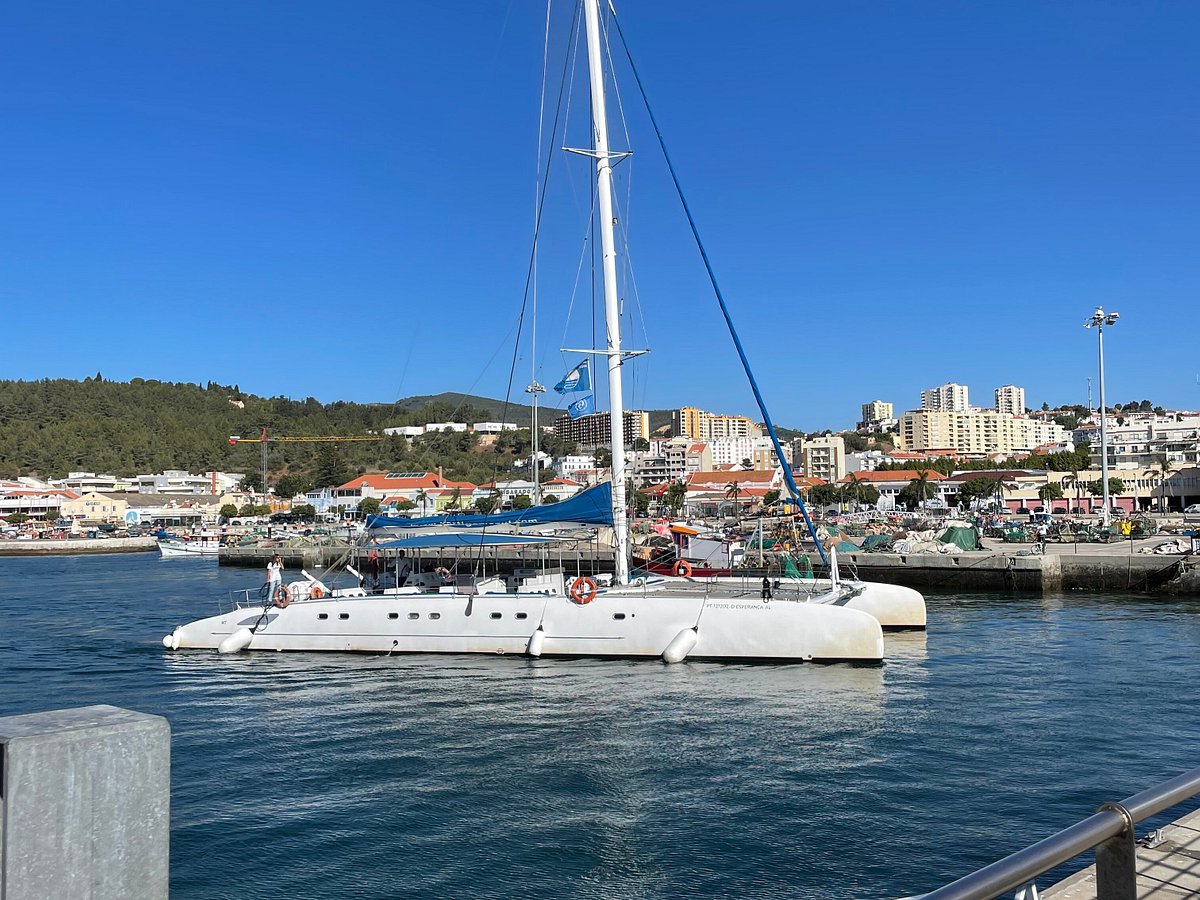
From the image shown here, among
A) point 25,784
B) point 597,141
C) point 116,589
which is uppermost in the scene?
point 597,141

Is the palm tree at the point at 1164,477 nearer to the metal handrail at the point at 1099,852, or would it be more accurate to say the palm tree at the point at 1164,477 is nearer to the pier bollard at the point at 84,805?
the metal handrail at the point at 1099,852

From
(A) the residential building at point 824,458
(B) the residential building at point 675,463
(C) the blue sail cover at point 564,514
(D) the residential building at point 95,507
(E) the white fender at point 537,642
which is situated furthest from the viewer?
(B) the residential building at point 675,463

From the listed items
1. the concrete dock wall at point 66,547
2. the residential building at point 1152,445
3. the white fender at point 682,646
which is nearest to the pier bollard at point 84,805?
the white fender at point 682,646

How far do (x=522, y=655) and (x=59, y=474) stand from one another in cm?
15405

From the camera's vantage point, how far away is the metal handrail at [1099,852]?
2166 millimetres

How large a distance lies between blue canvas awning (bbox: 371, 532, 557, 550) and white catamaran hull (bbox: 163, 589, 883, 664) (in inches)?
61.9

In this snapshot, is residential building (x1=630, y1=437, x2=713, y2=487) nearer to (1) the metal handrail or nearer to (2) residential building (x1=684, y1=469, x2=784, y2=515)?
(2) residential building (x1=684, y1=469, x2=784, y2=515)

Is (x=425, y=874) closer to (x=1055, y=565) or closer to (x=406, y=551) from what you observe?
(x=406, y=551)

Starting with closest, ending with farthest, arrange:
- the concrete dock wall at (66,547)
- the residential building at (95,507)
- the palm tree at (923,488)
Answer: the concrete dock wall at (66,547), the palm tree at (923,488), the residential building at (95,507)

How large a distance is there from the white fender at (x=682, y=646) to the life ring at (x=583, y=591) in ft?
6.28

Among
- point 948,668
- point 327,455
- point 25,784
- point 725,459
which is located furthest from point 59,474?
point 25,784

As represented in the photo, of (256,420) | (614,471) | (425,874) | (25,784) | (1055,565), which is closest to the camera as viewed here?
(25,784)

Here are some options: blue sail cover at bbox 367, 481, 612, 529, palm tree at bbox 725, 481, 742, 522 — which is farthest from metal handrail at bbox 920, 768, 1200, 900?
palm tree at bbox 725, 481, 742, 522

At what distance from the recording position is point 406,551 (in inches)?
977
